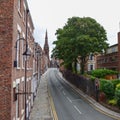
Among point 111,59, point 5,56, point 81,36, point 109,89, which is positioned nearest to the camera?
point 5,56

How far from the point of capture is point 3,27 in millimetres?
12828

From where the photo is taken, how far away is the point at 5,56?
41.7 feet

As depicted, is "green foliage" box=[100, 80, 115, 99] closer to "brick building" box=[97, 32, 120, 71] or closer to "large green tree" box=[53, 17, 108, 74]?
"large green tree" box=[53, 17, 108, 74]

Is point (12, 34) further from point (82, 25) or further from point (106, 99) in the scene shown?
point (82, 25)

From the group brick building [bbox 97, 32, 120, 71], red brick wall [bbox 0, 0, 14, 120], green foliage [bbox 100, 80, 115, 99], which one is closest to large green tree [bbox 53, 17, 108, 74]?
green foliage [bbox 100, 80, 115, 99]

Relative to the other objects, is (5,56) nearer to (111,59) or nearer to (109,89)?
(109,89)

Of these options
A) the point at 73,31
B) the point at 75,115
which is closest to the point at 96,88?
the point at 75,115

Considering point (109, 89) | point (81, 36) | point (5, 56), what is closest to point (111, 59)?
point (81, 36)

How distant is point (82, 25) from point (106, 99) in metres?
22.8

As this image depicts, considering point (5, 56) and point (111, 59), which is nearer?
point (5, 56)

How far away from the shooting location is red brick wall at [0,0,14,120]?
41.1 feet

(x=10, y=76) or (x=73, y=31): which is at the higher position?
(x=73, y=31)

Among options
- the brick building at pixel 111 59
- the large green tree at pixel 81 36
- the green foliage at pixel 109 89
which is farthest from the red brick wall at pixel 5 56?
the brick building at pixel 111 59

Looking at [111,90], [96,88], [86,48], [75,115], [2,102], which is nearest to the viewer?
[2,102]
